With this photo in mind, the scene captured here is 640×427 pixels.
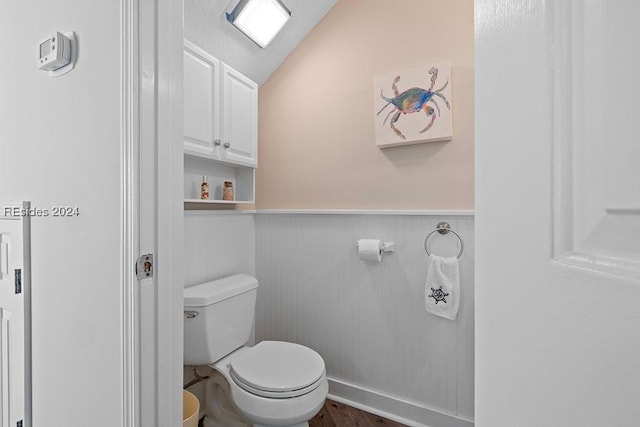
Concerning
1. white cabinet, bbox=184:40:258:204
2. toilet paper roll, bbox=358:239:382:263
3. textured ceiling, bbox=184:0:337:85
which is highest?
textured ceiling, bbox=184:0:337:85

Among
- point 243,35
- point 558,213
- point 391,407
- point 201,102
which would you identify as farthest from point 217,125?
point 391,407

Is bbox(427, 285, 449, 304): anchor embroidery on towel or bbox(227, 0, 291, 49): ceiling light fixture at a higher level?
bbox(227, 0, 291, 49): ceiling light fixture

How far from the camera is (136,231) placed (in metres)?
0.74

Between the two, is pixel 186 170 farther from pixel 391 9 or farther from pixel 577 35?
pixel 577 35

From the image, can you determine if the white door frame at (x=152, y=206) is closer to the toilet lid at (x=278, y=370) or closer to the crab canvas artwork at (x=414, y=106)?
the toilet lid at (x=278, y=370)

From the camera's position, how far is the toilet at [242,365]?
1.25m

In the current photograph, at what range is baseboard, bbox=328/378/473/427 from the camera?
156cm

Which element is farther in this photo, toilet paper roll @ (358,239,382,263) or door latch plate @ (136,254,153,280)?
toilet paper roll @ (358,239,382,263)

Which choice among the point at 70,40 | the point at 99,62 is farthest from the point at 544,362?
the point at 70,40

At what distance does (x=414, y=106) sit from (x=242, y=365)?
1.51 metres

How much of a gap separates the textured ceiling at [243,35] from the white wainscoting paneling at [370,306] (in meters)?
0.94

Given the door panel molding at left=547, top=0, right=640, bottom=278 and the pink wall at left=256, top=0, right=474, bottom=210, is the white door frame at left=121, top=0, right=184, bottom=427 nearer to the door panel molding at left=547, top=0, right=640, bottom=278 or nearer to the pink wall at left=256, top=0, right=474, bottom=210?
the door panel molding at left=547, top=0, right=640, bottom=278

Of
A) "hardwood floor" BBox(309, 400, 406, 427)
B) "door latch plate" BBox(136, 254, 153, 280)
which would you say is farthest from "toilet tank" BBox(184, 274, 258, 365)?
"door latch plate" BBox(136, 254, 153, 280)

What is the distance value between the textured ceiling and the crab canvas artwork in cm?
58
